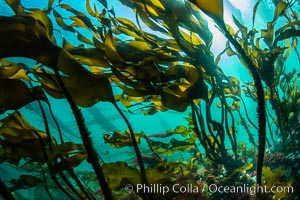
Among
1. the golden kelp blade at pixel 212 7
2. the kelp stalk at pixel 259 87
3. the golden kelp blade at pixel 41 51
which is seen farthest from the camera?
the kelp stalk at pixel 259 87

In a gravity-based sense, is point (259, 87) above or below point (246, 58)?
below

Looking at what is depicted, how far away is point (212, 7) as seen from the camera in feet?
4.40

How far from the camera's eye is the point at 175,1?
166 cm

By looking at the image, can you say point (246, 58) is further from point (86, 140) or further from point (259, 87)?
point (86, 140)

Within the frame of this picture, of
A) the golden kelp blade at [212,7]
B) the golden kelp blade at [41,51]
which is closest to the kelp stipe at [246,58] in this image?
the golden kelp blade at [212,7]

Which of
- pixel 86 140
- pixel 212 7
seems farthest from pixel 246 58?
pixel 86 140

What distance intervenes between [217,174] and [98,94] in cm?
198

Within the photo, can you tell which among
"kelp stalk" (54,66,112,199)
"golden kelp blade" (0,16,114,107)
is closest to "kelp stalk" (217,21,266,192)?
"golden kelp blade" (0,16,114,107)

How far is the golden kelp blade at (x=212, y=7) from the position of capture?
133cm

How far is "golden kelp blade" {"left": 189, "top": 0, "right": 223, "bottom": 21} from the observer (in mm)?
1325

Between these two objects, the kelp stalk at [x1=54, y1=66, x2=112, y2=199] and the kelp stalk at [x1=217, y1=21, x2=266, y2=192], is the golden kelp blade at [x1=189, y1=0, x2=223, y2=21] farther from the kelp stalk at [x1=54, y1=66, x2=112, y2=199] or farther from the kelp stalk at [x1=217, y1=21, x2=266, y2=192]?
the kelp stalk at [x1=54, y1=66, x2=112, y2=199]

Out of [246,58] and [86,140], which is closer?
[86,140]

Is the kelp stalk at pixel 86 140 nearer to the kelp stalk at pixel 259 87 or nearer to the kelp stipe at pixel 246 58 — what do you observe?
the kelp stipe at pixel 246 58

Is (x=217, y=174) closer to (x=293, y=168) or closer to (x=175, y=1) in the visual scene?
(x=293, y=168)
